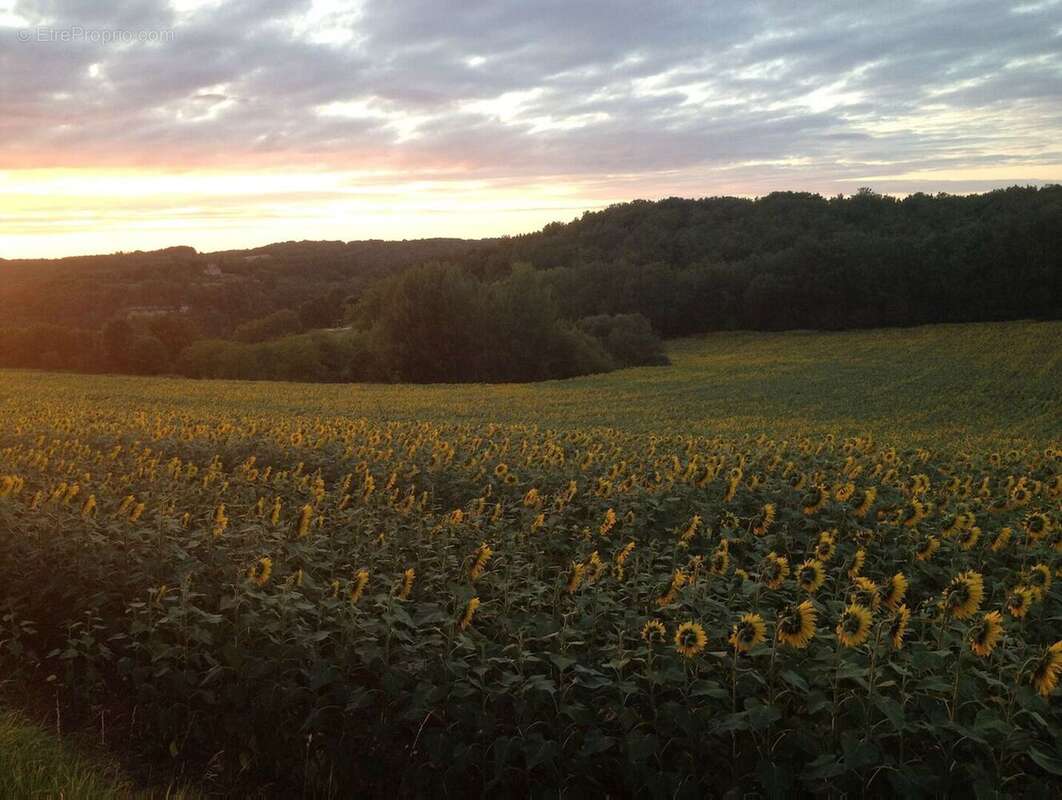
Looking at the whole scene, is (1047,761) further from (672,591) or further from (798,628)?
(672,591)

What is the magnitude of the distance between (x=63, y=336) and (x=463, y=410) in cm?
3161

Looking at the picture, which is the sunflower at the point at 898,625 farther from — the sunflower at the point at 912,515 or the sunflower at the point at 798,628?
the sunflower at the point at 912,515

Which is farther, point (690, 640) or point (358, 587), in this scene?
point (358, 587)

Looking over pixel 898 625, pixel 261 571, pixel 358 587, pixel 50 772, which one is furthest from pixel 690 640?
pixel 50 772

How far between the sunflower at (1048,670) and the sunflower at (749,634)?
3.19 ft

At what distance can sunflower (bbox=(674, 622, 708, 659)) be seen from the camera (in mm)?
3758

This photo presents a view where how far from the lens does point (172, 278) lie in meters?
73.3

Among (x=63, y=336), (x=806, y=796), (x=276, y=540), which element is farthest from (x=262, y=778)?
(x=63, y=336)

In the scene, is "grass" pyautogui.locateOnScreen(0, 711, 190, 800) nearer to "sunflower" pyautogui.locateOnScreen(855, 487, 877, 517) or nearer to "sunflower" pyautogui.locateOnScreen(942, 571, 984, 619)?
"sunflower" pyautogui.locateOnScreen(942, 571, 984, 619)

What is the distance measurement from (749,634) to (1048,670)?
1048 millimetres

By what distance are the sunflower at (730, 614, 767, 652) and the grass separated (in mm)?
2349

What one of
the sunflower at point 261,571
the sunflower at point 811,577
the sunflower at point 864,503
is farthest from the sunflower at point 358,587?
the sunflower at point 864,503

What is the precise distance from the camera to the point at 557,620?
4.62 meters

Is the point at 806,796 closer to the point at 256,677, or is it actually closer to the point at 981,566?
the point at 256,677
